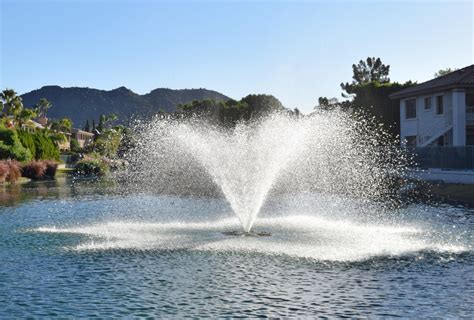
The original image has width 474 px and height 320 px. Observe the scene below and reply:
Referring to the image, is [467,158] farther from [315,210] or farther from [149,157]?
[149,157]

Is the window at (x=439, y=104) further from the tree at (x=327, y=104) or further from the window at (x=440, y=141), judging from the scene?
the tree at (x=327, y=104)

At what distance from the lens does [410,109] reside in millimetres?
61438

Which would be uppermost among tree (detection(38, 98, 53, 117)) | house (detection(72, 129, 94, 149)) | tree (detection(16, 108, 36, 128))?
tree (detection(38, 98, 53, 117))

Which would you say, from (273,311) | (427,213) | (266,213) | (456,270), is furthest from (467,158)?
(273,311)

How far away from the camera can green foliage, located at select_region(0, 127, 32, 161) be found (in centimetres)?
6438

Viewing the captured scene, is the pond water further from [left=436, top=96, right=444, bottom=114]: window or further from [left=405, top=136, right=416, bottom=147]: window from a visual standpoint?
[left=405, top=136, right=416, bottom=147]: window

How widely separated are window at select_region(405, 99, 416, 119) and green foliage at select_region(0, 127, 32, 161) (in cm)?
4167

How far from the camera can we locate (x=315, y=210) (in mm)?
31125

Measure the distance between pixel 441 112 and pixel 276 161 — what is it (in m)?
33.9

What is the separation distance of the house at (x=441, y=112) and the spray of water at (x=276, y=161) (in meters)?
3.41

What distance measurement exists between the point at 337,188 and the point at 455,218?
23.5 m

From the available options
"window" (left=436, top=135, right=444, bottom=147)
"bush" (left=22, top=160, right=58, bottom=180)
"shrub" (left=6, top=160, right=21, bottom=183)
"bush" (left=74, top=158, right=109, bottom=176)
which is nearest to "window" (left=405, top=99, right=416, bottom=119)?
"window" (left=436, top=135, right=444, bottom=147)

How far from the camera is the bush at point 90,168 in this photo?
3017 inches

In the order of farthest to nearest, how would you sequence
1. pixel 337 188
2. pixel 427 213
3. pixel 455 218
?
pixel 337 188, pixel 427 213, pixel 455 218
